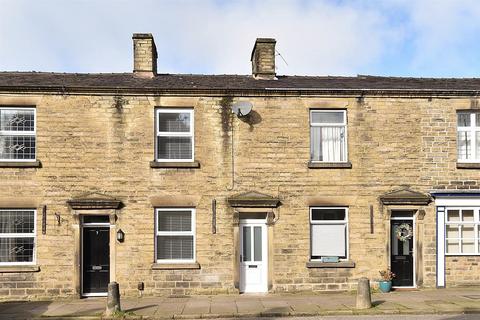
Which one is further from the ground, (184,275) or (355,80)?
(355,80)

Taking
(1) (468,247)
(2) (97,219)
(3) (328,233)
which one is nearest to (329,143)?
(3) (328,233)

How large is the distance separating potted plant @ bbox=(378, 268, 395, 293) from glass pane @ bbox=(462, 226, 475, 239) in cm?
284

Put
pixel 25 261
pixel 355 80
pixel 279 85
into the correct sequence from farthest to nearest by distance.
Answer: pixel 355 80
pixel 279 85
pixel 25 261

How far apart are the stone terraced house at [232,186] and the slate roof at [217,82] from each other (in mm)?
128

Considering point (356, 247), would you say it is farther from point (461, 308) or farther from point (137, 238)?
point (137, 238)

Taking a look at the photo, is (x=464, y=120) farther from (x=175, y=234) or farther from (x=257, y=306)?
(x=175, y=234)

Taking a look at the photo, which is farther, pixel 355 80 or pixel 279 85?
pixel 355 80

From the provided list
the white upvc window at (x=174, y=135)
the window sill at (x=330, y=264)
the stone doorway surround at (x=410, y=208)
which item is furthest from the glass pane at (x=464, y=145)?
the white upvc window at (x=174, y=135)

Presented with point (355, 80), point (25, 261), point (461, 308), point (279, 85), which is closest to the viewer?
point (461, 308)

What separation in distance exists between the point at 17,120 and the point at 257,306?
30.1ft

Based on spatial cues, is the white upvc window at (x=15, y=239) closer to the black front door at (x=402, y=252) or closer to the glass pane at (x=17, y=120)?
the glass pane at (x=17, y=120)

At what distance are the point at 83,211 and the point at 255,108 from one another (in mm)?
6146

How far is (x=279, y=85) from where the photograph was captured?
55.4 feet

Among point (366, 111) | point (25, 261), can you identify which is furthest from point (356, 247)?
point (25, 261)
